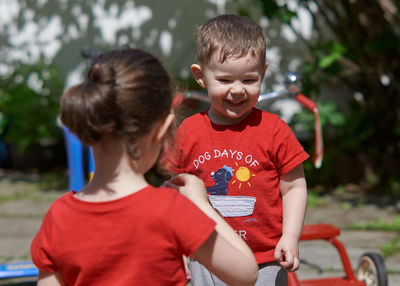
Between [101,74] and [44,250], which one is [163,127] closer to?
[101,74]

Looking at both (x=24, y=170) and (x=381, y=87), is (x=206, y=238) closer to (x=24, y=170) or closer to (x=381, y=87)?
(x=381, y=87)

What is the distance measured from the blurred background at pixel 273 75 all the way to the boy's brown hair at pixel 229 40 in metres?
2.72

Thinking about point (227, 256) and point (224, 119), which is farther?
point (224, 119)

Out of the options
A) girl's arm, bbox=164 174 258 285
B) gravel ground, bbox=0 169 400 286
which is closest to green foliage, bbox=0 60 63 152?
gravel ground, bbox=0 169 400 286

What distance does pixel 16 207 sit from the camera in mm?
5289

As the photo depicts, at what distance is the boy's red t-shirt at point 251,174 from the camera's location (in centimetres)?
180

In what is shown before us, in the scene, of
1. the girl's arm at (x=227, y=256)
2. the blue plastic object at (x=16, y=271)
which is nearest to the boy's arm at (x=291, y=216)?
the girl's arm at (x=227, y=256)

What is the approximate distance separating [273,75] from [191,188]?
4866mm

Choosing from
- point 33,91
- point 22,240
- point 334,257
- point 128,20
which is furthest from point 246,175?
point 128,20

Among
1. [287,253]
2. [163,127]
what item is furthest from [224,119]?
[163,127]

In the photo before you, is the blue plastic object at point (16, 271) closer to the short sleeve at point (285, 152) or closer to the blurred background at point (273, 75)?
the blurred background at point (273, 75)

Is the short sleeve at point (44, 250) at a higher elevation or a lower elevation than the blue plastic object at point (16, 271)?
higher

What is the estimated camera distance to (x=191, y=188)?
4.07ft

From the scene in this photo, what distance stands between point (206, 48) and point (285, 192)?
56cm
